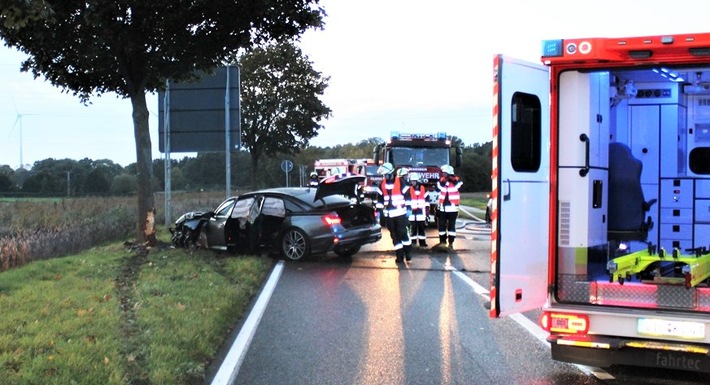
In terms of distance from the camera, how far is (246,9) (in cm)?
1188

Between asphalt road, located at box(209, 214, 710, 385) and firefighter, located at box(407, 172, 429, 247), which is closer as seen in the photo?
asphalt road, located at box(209, 214, 710, 385)

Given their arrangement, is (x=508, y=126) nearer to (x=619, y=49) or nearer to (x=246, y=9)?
(x=619, y=49)

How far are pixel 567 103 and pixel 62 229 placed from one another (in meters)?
14.4

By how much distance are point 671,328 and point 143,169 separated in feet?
37.0

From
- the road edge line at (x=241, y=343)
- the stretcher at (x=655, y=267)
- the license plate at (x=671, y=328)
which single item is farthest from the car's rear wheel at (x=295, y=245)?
the license plate at (x=671, y=328)

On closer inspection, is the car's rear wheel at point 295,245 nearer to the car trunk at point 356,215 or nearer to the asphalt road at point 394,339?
the car trunk at point 356,215

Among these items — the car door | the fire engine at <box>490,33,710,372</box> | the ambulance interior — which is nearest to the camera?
the fire engine at <box>490,33,710,372</box>

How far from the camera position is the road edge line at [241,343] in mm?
5332

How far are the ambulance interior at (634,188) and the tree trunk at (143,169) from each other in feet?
32.6

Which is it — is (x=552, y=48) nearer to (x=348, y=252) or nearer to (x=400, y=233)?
(x=400, y=233)

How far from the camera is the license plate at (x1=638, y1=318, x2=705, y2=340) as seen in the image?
4.37 metres

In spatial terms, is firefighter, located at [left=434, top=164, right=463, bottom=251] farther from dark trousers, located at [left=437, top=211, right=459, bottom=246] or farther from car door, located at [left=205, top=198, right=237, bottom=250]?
car door, located at [left=205, top=198, right=237, bottom=250]

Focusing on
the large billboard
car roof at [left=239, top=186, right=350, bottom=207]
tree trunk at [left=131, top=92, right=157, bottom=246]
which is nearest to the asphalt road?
car roof at [left=239, top=186, right=350, bottom=207]

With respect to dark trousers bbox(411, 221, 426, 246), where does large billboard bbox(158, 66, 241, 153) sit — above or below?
above
